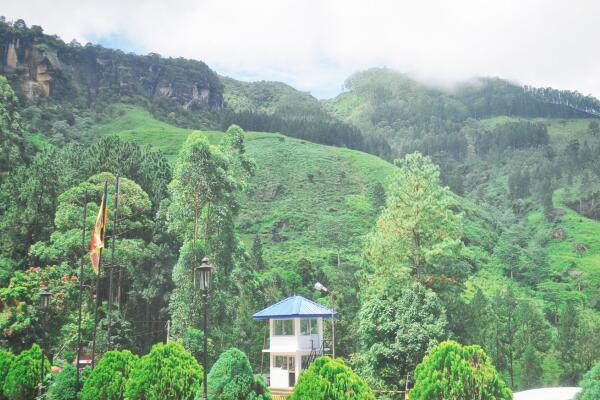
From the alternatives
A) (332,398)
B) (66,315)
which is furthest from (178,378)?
(66,315)

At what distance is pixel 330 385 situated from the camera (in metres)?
13.0

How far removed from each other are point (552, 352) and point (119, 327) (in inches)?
1518

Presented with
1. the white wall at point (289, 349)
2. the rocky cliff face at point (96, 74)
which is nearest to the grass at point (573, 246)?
the white wall at point (289, 349)

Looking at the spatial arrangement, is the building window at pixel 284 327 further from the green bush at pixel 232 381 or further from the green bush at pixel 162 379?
the green bush at pixel 232 381

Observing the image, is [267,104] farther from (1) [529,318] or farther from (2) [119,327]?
(2) [119,327]

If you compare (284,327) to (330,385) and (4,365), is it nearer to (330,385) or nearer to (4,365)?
(4,365)

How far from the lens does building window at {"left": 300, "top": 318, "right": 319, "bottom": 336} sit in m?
30.1

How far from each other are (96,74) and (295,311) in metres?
130

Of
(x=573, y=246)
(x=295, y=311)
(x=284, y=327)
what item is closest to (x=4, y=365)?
(x=295, y=311)

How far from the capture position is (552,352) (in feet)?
173

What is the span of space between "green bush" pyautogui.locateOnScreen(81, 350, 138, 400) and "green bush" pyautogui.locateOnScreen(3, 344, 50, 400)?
3.66 meters

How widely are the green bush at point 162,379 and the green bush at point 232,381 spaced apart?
2.26 m

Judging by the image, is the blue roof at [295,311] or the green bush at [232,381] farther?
the blue roof at [295,311]

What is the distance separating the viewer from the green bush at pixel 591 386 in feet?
43.9
